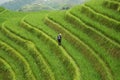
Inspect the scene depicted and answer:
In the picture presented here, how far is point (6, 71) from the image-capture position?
37.0 meters

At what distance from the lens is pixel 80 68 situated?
31531mm

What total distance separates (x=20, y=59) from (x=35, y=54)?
2098 millimetres

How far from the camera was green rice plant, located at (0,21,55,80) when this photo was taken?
32438 millimetres

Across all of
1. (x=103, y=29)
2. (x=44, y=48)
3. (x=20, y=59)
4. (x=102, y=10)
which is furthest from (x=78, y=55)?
(x=102, y=10)

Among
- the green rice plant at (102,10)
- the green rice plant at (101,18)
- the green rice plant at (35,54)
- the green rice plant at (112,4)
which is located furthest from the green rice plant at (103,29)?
the green rice plant at (35,54)

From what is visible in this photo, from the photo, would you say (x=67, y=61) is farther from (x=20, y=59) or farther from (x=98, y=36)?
(x=20, y=59)

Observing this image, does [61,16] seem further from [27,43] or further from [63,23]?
[27,43]

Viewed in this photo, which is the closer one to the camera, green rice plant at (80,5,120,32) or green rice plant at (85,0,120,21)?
green rice plant at (80,5,120,32)

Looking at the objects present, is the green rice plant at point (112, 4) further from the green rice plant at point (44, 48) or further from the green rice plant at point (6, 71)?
the green rice plant at point (6, 71)

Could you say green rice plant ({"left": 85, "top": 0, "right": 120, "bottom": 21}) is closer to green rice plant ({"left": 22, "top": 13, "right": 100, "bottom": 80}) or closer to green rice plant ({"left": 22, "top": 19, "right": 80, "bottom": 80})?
green rice plant ({"left": 22, "top": 13, "right": 100, "bottom": 80})

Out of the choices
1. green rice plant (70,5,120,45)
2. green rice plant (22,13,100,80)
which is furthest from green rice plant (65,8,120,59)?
green rice plant (22,13,100,80)

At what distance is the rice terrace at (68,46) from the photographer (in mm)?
31328

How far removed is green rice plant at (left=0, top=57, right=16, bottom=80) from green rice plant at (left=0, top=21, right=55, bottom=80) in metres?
3.39

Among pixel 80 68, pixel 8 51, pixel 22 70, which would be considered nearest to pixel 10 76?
pixel 22 70
